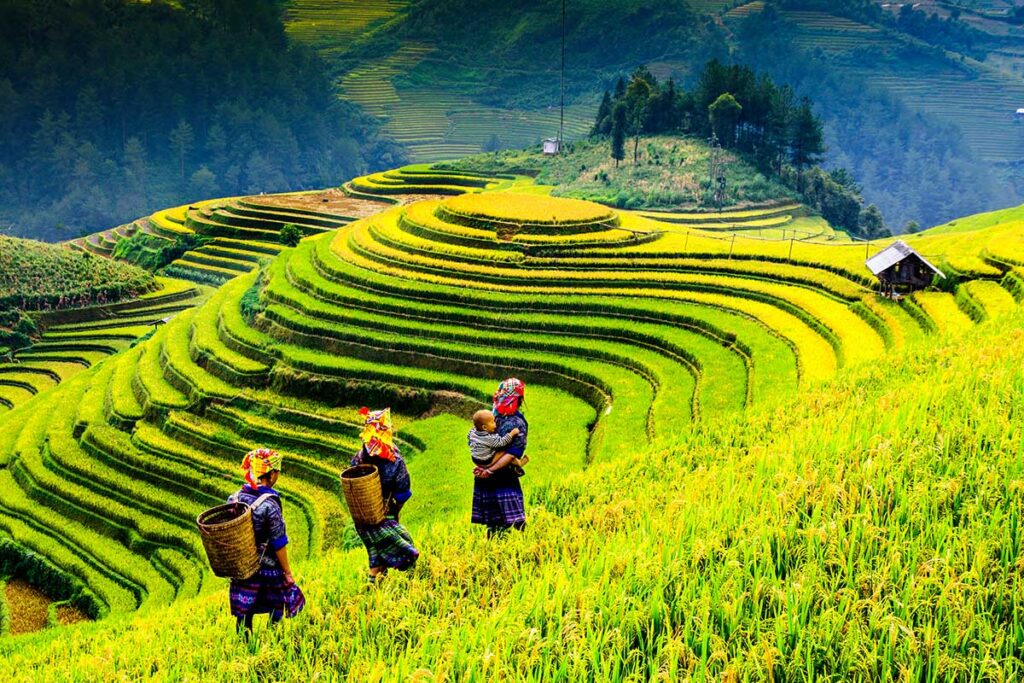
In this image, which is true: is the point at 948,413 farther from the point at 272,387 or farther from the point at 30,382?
the point at 30,382

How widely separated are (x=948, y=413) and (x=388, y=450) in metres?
4.61

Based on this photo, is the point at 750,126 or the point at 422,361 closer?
the point at 422,361

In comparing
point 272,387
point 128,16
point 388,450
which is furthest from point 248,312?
point 128,16

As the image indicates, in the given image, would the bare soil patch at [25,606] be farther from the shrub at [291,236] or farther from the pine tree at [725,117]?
the pine tree at [725,117]

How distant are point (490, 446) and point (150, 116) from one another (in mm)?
125203

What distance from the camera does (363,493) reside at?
19.9 ft

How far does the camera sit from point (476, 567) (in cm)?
575

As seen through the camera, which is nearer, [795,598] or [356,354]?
[795,598]

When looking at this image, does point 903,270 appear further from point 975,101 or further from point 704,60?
point 704,60

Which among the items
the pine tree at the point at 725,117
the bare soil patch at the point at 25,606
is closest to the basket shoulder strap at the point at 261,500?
the bare soil patch at the point at 25,606

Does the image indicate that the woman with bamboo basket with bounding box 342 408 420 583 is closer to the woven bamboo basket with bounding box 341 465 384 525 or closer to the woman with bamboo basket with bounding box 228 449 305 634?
the woven bamboo basket with bounding box 341 465 384 525

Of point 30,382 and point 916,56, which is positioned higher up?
point 916,56

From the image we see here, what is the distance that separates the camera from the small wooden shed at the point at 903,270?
19125 mm

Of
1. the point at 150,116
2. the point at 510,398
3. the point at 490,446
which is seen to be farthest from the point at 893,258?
the point at 150,116
